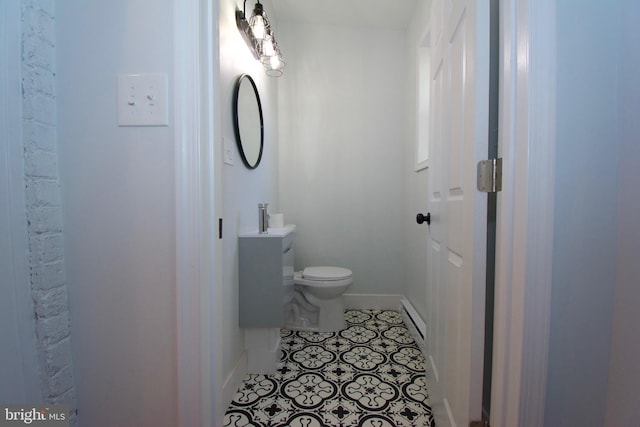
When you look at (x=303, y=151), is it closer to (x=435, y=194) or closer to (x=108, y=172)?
(x=435, y=194)

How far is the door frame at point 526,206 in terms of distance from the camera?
62 centimetres

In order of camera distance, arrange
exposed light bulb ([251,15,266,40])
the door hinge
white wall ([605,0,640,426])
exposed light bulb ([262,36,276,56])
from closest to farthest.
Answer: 1. white wall ([605,0,640,426])
2. the door hinge
3. exposed light bulb ([251,15,266,40])
4. exposed light bulb ([262,36,276,56])

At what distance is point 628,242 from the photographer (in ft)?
2.02

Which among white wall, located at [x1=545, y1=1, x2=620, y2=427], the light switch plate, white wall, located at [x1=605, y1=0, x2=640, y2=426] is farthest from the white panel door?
the light switch plate

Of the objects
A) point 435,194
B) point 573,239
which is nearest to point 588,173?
point 573,239

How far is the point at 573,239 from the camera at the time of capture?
64 cm

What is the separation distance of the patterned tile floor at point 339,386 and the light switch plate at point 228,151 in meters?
1.18

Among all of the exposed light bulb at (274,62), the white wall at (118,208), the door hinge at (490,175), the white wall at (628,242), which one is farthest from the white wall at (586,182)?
the exposed light bulb at (274,62)

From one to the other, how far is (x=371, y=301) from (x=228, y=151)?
1865 millimetres

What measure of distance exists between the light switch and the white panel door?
2.87 feet

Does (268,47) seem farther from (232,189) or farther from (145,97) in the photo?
(145,97)

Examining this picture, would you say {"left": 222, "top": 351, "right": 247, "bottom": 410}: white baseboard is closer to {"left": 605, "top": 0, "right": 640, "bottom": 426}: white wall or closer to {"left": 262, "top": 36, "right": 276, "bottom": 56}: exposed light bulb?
{"left": 605, "top": 0, "right": 640, "bottom": 426}: white wall

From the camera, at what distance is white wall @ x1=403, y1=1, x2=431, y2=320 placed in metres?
1.94
